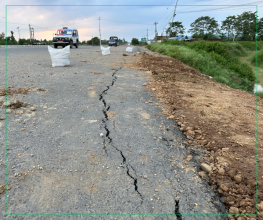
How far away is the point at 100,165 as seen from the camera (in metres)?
2.12

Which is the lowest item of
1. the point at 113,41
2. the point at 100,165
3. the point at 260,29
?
the point at 100,165

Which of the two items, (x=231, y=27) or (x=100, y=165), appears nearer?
(x=100, y=165)

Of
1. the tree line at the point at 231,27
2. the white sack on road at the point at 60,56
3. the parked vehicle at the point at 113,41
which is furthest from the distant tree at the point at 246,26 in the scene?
the white sack on road at the point at 60,56

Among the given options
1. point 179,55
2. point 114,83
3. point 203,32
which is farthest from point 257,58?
point 203,32

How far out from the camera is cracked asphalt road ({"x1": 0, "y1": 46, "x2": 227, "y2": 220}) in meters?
1.63

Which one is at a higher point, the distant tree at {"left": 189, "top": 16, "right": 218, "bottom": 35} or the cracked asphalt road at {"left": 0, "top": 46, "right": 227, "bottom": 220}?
the distant tree at {"left": 189, "top": 16, "right": 218, "bottom": 35}

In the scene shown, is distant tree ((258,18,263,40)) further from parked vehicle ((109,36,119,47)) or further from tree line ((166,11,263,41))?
parked vehicle ((109,36,119,47))

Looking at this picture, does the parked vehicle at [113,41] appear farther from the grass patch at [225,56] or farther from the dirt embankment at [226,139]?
the dirt embankment at [226,139]

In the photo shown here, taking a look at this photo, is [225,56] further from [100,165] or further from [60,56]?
[100,165]

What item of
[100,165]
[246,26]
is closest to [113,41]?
[246,26]

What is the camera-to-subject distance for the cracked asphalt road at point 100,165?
1.63 m

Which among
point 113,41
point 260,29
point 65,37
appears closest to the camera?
point 65,37

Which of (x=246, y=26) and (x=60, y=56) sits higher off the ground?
(x=246, y=26)

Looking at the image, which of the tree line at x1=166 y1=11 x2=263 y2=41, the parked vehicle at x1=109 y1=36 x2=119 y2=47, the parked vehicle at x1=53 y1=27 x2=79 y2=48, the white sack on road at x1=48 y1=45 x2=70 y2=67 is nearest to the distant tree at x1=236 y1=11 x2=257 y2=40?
the tree line at x1=166 y1=11 x2=263 y2=41
